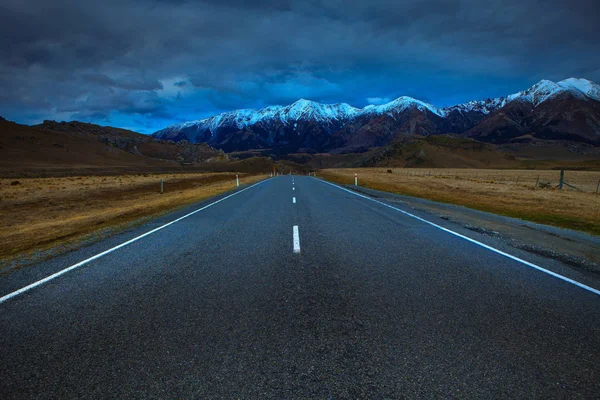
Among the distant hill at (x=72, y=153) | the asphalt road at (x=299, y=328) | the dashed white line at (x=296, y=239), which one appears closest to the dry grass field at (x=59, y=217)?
the asphalt road at (x=299, y=328)

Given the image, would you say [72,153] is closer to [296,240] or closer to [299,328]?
[296,240]

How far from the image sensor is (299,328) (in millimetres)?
3777

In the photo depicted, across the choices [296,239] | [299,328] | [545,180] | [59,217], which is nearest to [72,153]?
[59,217]

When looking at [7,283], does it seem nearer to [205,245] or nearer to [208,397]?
[205,245]

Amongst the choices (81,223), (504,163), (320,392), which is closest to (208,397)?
(320,392)

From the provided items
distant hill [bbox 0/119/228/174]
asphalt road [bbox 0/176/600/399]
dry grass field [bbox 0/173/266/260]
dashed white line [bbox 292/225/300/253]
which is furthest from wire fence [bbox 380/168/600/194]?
distant hill [bbox 0/119/228/174]

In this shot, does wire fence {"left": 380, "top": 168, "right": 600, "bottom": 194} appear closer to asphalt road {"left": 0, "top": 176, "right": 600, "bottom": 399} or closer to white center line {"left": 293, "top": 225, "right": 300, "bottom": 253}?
white center line {"left": 293, "top": 225, "right": 300, "bottom": 253}

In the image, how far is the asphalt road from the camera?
285 cm

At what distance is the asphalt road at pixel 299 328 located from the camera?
2846 millimetres

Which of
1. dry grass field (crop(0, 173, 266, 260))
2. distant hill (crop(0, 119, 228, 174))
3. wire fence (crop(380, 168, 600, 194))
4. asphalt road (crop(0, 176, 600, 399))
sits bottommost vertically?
wire fence (crop(380, 168, 600, 194))

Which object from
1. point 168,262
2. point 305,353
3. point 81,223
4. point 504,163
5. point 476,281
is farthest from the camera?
point 504,163

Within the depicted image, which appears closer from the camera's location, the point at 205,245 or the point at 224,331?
the point at 224,331

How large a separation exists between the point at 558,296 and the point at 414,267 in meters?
2.09

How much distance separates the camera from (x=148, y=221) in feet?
38.5
